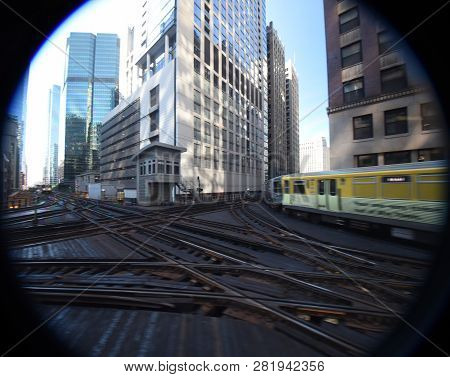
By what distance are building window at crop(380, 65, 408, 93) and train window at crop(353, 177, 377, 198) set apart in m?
4.06

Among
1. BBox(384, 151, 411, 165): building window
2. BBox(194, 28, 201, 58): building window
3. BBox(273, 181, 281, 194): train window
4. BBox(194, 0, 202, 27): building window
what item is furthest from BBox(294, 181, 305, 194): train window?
BBox(194, 0, 202, 27): building window

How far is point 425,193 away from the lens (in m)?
4.10

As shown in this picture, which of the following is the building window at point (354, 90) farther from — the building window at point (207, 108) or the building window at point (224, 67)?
the building window at point (224, 67)

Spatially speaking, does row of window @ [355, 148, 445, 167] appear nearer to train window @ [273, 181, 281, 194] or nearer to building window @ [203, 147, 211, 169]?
train window @ [273, 181, 281, 194]

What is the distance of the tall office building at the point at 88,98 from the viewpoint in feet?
34.7

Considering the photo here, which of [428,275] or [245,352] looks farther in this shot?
[428,275]

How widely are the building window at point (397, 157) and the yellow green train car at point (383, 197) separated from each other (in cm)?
200

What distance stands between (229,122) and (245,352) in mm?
24767

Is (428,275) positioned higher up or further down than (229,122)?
further down

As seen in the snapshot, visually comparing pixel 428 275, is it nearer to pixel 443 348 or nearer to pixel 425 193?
pixel 443 348

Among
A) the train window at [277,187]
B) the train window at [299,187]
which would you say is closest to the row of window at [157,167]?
the train window at [277,187]

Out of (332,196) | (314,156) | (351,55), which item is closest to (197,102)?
(351,55)

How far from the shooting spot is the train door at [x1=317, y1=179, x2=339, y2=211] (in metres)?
6.15

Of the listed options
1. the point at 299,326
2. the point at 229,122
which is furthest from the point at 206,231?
the point at 229,122
